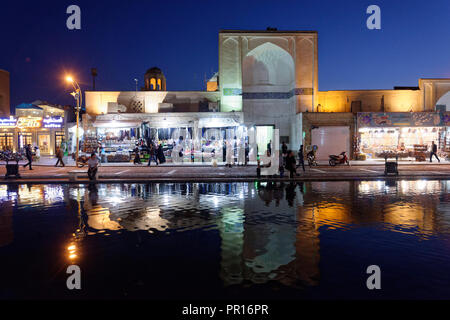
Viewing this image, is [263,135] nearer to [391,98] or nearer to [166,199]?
[391,98]

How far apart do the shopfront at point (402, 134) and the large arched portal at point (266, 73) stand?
7.08 m

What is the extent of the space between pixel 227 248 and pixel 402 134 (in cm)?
2550

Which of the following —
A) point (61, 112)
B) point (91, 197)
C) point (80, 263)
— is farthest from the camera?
point (61, 112)

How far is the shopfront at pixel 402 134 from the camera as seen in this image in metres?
25.5

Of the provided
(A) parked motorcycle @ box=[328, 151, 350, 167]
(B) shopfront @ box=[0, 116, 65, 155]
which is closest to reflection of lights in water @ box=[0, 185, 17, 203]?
(A) parked motorcycle @ box=[328, 151, 350, 167]

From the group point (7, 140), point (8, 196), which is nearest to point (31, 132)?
point (7, 140)

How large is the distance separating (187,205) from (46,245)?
13.6 ft

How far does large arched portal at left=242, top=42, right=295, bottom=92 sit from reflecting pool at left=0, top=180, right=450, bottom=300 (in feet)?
65.8

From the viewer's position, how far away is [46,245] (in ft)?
18.2

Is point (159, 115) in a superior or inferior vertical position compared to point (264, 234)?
superior

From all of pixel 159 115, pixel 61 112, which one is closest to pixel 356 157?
pixel 159 115

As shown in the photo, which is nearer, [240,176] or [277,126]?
[240,176]

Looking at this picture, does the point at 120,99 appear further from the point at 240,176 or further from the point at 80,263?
the point at 80,263
